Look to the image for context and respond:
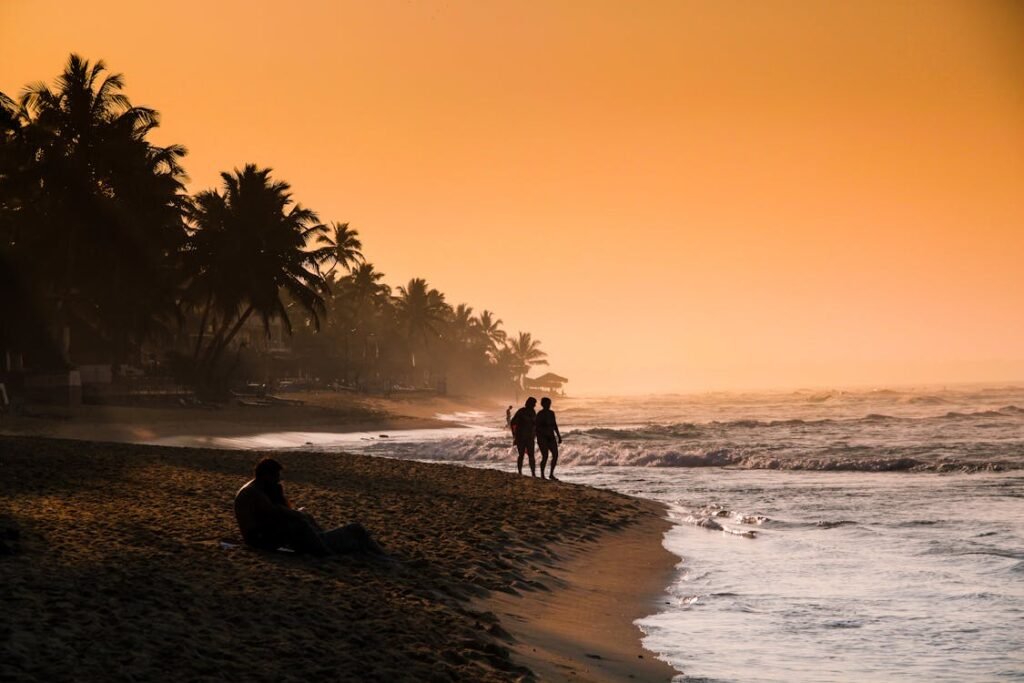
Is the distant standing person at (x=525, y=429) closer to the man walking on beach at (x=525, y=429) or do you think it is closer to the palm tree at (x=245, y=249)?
the man walking on beach at (x=525, y=429)

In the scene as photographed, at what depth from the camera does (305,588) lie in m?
8.18

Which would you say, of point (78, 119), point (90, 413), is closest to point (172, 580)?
point (90, 413)

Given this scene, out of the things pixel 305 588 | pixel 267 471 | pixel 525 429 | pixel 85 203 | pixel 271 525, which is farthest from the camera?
pixel 85 203

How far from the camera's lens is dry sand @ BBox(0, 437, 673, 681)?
620 cm

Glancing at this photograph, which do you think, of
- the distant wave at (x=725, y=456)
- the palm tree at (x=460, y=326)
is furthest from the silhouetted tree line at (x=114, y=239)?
the palm tree at (x=460, y=326)

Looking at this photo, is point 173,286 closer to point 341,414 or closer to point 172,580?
point 341,414

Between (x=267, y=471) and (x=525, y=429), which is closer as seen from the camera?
(x=267, y=471)

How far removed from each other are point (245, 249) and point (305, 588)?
45492 mm

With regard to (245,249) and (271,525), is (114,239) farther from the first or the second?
(271,525)

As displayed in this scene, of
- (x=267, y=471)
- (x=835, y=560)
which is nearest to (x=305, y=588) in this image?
(x=267, y=471)

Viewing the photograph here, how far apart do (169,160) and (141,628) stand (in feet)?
144

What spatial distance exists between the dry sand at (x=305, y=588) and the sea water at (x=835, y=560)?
742 mm

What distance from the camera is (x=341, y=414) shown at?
55.4m

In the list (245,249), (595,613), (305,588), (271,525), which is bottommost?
(595,613)
